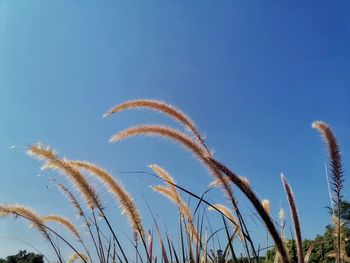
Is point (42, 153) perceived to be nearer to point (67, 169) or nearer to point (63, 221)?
point (67, 169)

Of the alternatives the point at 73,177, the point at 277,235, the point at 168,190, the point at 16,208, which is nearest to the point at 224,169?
the point at 277,235

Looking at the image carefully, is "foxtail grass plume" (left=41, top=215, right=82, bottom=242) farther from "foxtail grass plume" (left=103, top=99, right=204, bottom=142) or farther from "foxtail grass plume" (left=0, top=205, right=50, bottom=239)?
"foxtail grass plume" (left=103, top=99, right=204, bottom=142)

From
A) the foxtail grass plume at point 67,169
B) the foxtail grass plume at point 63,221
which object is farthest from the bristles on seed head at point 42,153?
the foxtail grass plume at point 63,221

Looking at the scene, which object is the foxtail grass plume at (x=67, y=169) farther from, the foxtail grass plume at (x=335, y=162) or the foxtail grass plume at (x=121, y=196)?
the foxtail grass plume at (x=335, y=162)

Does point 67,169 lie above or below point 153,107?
below

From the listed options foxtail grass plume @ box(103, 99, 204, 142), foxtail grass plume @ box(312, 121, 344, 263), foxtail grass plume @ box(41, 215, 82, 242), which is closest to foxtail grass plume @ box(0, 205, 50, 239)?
foxtail grass plume @ box(41, 215, 82, 242)

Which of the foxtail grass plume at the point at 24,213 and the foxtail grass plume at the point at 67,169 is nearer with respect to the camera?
the foxtail grass plume at the point at 67,169

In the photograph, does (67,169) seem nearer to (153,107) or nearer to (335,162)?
(153,107)

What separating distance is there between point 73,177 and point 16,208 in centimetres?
97

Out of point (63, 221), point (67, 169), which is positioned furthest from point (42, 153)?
point (63, 221)

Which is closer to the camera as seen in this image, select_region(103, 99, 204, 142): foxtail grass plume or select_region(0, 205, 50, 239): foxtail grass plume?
select_region(103, 99, 204, 142): foxtail grass plume

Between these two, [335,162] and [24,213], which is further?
[24,213]

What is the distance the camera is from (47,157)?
173 inches

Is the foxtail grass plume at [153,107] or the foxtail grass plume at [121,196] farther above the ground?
the foxtail grass plume at [153,107]
